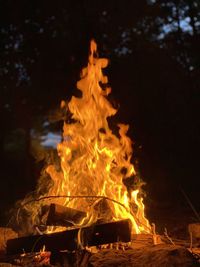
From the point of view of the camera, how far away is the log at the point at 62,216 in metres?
5.34

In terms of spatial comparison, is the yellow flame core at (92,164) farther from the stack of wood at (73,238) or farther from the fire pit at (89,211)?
the stack of wood at (73,238)

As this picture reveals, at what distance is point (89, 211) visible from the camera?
19.1 feet

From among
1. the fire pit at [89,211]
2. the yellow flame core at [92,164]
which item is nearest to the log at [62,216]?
the fire pit at [89,211]

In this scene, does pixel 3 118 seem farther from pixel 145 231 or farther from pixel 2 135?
pixel 145 231

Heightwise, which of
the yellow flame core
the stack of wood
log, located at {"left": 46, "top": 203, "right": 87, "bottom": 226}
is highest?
the yellow flame core

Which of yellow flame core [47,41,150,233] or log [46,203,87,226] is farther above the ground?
yellow flame core [47,41,150,233]

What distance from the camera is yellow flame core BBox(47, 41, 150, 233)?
6125 mm

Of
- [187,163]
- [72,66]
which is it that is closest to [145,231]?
[187,163]

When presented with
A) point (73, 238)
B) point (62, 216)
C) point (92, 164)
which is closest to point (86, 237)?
point (73, 238)

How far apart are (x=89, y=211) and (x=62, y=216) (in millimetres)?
538

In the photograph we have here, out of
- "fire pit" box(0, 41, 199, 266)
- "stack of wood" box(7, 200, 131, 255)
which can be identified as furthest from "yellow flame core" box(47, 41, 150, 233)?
"stack of wood" box(7, 200, 131, 255)

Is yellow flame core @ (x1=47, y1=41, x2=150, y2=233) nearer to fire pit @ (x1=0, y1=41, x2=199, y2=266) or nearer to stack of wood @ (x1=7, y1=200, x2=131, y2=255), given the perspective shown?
fire pit @ (x1=0, y1=41, x2=199, y2=266)

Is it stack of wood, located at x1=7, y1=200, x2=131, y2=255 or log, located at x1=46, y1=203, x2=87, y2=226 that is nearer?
stack of wood, located at x1=7, y1=200, x2=131, y2=255

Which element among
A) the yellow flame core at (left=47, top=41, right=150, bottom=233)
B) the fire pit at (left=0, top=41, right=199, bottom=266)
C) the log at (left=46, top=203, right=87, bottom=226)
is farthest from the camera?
the yellow flame core at (left=47, top=41, right=150, bottom=233)
